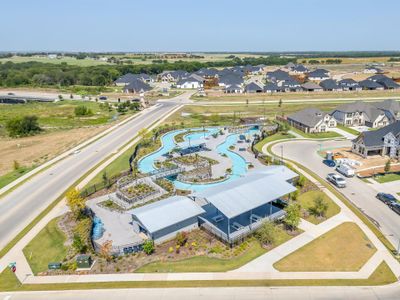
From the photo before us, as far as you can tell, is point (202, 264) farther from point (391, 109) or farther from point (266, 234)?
point (391, 109)

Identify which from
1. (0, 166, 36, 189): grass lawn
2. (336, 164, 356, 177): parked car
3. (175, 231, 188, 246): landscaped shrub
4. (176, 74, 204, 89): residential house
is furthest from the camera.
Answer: (176, 74, 204, 89): residential house

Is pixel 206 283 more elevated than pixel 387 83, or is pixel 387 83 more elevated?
pixel 387 83

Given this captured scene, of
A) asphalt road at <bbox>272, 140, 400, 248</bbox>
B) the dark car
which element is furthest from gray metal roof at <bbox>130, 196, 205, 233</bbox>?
the dark car

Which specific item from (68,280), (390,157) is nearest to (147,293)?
(68,280)

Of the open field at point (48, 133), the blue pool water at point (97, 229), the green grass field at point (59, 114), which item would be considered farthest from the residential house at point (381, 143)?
the green grass field at point (59, 114)

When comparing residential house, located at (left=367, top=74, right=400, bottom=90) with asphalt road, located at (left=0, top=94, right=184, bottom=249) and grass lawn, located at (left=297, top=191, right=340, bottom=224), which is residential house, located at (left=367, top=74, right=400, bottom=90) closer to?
asphalt road, located at (left=0, top=94, right=184, bottom=249)

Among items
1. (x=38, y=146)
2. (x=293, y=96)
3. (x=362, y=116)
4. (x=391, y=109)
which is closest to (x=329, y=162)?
(x=362, y=116)

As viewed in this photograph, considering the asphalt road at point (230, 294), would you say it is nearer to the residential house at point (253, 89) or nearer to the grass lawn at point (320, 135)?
the grass lawn at point (320, 135)
